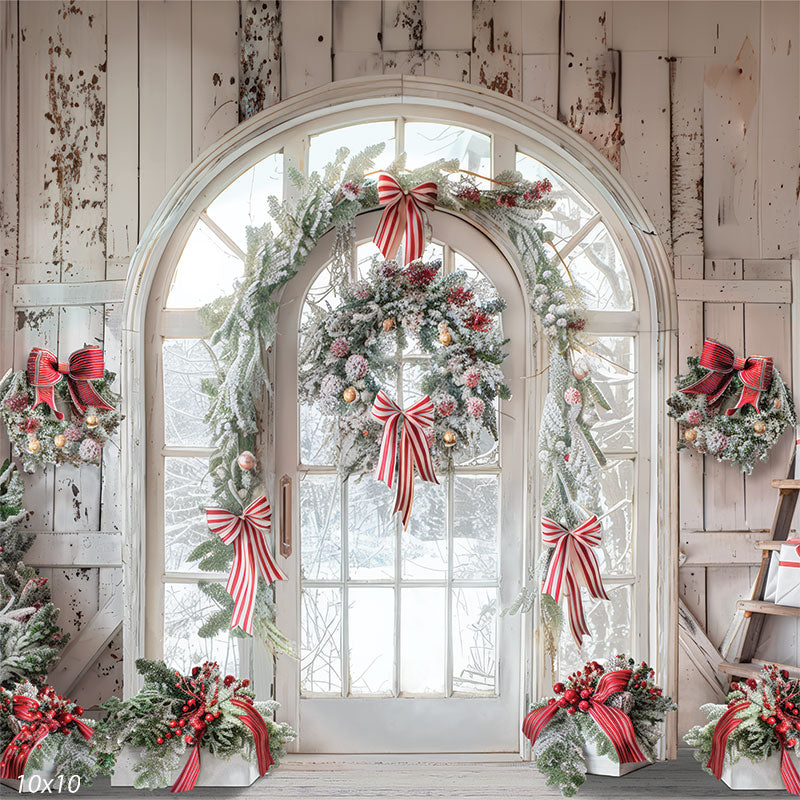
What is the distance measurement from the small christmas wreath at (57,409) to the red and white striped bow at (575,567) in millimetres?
1662

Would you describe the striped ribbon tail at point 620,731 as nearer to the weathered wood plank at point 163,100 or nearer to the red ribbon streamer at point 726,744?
the red ribbon streamer at point 726,744

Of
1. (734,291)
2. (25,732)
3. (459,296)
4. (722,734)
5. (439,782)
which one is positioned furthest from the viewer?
(734,291)

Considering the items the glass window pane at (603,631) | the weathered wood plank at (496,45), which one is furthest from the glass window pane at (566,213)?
the glass window pane at (603,631)

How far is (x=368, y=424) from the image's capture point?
8.71 feet

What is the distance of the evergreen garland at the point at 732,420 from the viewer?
266cm

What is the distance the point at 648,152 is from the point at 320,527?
74.0 inches

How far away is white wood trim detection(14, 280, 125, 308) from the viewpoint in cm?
274

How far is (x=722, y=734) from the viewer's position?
2.44 meters

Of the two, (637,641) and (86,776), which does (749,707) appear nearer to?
(637,641)

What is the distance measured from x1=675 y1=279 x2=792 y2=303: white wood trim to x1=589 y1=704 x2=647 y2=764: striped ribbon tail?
1.50 meters

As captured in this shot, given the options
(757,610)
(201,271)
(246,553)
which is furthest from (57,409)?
(757,610)

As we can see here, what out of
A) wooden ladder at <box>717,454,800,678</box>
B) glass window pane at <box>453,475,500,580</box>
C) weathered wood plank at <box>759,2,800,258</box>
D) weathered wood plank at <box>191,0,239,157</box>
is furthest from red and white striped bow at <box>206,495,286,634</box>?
weathered wood plank at <box>759,2,800,258</box>

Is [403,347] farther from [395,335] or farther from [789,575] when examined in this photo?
[789,575]

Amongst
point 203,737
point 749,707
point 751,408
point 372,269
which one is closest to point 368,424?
point 372,269
